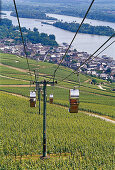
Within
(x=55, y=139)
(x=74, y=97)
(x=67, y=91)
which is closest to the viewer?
(x=74, y=97)

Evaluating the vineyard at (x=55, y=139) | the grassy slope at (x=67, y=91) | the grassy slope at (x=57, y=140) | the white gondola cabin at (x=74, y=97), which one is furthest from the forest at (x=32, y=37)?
the white gondola cabin at (x=74, y=97)

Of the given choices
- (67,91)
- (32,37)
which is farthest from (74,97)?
(32,37)

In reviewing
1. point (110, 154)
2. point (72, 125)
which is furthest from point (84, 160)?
point (72, 125)

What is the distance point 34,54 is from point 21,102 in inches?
3457

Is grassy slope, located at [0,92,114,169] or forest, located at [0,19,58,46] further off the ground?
forest, located at [0,19,58,46]

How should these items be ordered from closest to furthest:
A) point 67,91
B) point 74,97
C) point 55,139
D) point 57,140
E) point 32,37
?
point 74,97 < point 57,140 < point 55,139 < point 67,91 < point 32,37

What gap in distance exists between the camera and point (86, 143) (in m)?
29.3

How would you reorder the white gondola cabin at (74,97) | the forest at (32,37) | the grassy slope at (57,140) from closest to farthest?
the white gondola cabin at (74,97)
the grassy slope at (57,140)
the forest at (32,37)

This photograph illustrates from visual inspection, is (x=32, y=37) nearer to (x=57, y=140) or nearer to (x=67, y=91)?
(x=67, y=91)

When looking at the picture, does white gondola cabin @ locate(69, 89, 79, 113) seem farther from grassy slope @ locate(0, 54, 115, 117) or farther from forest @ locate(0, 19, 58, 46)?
forest @ locate(0, 19, 58, 46)

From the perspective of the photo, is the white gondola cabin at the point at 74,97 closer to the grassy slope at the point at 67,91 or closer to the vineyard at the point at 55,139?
the vineyard at the point at 55,139

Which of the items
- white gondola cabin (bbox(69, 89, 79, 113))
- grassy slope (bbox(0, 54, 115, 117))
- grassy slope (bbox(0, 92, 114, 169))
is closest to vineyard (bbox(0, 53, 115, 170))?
grassy slope (bbox(0, 92, 114, 169))

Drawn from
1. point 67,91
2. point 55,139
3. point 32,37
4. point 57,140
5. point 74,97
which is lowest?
point 67,91

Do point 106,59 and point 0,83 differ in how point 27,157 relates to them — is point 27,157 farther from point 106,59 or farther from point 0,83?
point 106,59
